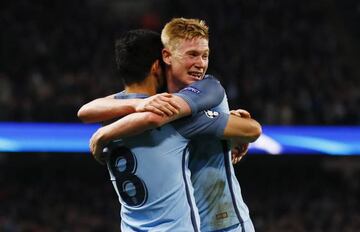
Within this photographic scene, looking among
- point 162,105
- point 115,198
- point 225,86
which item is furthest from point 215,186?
point 225,86

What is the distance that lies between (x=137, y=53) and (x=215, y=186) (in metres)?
0.61

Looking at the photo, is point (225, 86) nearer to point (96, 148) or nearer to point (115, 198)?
point (115, 198)

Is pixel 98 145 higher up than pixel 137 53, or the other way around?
pixel 137 53

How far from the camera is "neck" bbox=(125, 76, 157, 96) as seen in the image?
11.2 ft

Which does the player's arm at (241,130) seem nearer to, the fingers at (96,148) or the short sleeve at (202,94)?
the short sleeve at (202,94)

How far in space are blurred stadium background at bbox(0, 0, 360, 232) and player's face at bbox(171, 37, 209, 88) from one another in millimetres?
7912

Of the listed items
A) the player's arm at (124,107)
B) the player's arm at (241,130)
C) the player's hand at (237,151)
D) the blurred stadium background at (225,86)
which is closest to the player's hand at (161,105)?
the player's arm at (124,107)

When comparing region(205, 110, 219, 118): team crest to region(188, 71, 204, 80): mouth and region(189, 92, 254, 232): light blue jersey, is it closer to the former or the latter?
region(189, 92, 254, 232): light blue jersey

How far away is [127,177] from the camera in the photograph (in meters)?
3.38

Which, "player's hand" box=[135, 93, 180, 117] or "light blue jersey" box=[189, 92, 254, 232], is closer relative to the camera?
"player's hand" box=[135, 93, 180, 117]

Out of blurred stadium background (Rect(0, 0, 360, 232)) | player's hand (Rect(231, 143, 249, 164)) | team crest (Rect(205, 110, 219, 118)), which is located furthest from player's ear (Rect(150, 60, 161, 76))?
blurred stadium background (Rect(0, 0, 360, 232))

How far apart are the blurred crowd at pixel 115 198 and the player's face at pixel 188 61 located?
26.2 feet

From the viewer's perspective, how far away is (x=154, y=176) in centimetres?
332

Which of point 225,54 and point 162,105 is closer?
point 162,105
